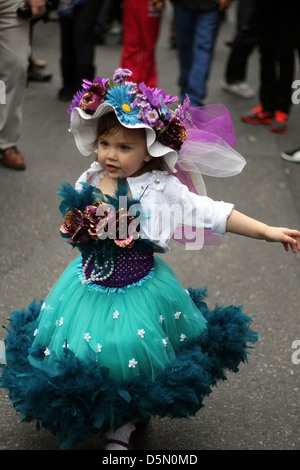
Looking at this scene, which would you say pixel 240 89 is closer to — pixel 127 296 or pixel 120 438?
pixel 127 296

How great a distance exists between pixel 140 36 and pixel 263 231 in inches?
193

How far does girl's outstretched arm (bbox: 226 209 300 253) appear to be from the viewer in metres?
2.58

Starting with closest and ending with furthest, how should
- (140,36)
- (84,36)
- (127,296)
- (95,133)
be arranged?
(127,296), (95,133), (84,36), (140,36)

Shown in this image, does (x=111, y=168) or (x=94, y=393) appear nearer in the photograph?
(x=94, y=393)

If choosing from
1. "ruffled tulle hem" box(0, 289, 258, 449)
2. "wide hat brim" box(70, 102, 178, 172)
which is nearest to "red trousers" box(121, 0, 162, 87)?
"wide hat brim" box(70, 102, 178, 172)

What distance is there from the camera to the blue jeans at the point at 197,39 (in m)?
6.57

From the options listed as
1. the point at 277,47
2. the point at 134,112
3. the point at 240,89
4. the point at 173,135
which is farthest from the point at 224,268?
the point at 240,89

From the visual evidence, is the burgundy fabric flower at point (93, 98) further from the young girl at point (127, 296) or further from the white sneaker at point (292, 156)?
the white sneaker at point (292, 156)

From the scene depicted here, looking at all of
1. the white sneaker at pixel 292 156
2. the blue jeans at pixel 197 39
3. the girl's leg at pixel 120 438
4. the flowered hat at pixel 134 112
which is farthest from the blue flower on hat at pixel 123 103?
the blue jeans at pixel 197 39

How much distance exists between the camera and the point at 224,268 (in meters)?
4.47

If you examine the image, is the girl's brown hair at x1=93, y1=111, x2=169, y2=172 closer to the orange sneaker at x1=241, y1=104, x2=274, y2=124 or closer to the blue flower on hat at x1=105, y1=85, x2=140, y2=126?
the blue flower on hat at x1=105, y1=85, x2=140, y2=126

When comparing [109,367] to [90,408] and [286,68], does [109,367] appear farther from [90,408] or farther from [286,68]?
[286,68]

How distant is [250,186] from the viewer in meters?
5.70

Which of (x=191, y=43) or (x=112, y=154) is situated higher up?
(x=112, y=154)
